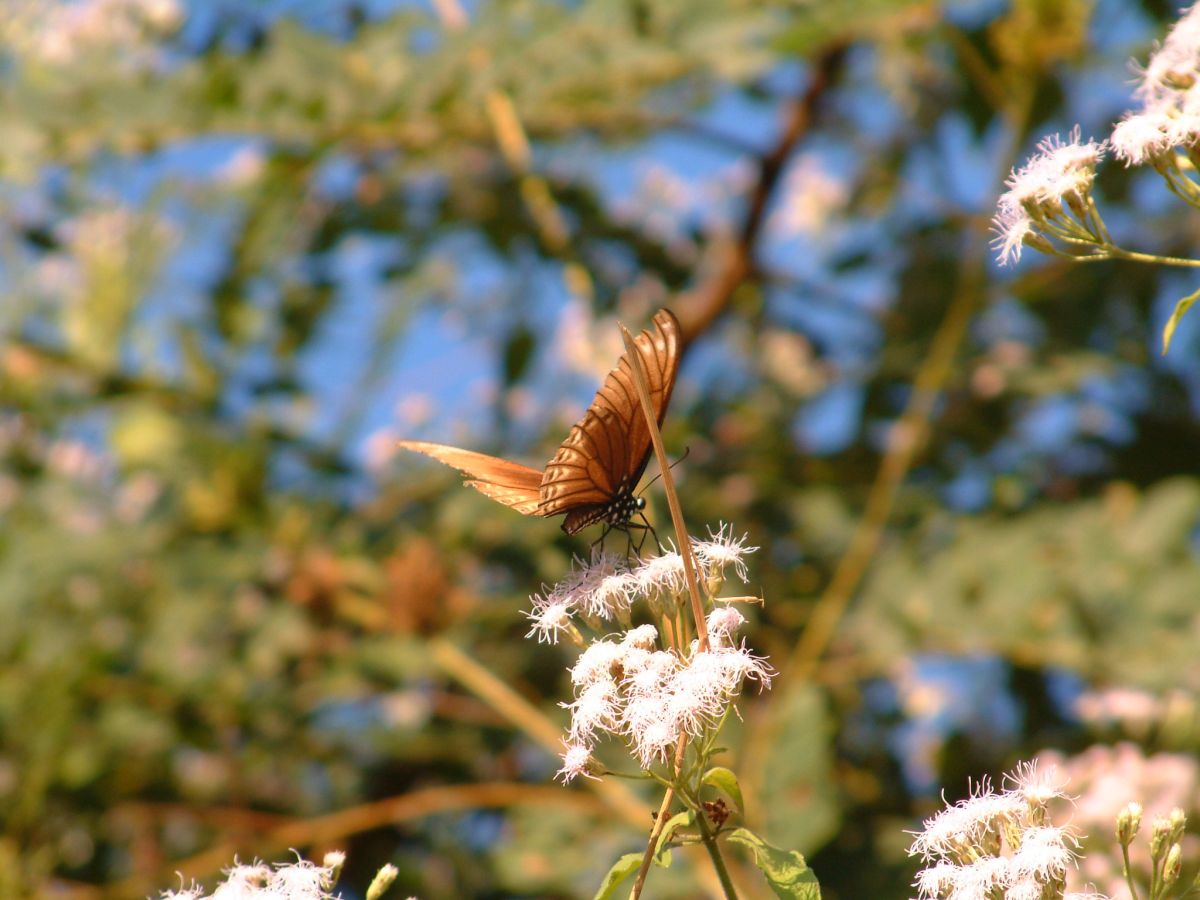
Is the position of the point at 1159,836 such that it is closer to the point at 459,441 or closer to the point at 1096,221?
the point at 1096,221

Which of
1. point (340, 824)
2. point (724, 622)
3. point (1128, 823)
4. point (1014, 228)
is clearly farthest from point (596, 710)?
point (340, 824)

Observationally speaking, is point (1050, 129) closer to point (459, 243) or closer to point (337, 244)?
Result: point (459, 243)

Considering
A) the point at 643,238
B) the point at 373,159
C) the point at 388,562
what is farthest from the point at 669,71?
the point at 388,562

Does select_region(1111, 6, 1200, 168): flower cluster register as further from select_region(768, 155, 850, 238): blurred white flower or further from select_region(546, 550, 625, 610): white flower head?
select_region(768, 155, 850, 238): blurred white flower

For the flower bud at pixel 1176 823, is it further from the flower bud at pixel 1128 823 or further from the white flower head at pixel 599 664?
the white flower head at pixel 599 664

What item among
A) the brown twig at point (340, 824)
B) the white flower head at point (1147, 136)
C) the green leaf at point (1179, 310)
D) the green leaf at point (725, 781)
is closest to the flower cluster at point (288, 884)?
the green leaf at point (725, 781)

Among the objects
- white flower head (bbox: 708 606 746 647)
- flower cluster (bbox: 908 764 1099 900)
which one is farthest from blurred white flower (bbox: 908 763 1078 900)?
white flower head (bbox: 708 606 746 647)
